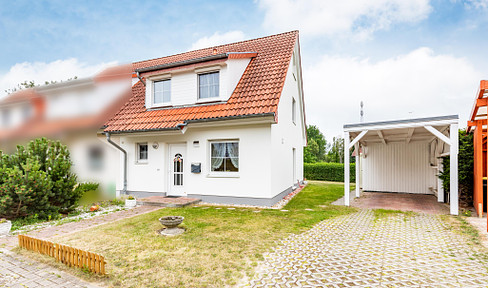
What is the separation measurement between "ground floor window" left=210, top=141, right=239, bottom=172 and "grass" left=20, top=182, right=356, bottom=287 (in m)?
1.93

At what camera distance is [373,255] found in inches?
174

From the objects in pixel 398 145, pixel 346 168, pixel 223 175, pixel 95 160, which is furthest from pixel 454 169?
pixel 95 160

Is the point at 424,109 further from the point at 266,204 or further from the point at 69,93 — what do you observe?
A: the point at 69,93

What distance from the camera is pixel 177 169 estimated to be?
34.8 ft

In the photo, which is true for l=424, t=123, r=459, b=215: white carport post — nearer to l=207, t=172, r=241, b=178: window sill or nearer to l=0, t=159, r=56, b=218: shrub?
l=207, t=172, r=241, b=178: window sill

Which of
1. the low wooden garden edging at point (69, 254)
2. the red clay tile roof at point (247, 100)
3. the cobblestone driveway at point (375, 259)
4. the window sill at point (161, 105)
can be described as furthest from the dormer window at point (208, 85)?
the low wooden garden edging at point (69, 254)

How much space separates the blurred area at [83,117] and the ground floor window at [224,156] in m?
4.88

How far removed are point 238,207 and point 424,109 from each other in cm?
2855

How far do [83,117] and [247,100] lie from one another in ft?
28.8

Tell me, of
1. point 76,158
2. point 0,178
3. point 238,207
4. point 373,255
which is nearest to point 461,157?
point 373,255

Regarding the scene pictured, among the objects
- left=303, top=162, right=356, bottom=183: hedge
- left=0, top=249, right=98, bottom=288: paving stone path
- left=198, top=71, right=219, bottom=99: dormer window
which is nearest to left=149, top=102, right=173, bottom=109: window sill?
left=198, top=71, right=219, bottom=99: dormer window

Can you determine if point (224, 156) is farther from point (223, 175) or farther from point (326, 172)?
point (326, 172)

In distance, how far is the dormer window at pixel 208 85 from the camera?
10.2m

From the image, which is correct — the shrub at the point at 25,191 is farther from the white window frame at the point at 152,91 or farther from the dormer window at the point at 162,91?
the dormer window at the point at 162,91
